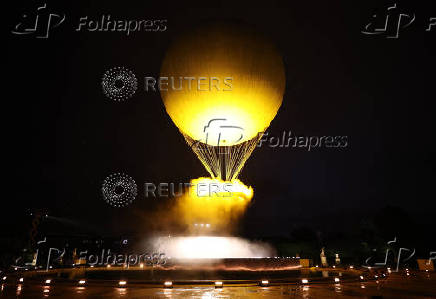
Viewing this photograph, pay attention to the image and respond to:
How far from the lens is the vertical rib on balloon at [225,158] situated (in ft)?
76.0

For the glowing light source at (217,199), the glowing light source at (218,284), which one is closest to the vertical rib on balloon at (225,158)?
the glowing light source at (217,199)

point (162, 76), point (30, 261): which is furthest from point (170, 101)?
point (30, 261)

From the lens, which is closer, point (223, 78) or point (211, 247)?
point (223, 78)

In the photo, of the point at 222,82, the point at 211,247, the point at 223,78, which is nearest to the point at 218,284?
the point at 211,247

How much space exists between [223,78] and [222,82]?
225 millimetres

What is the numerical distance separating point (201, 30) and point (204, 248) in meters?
14.2

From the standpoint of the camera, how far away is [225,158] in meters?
23.2

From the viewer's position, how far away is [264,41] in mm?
20172

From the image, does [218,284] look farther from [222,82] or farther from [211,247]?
[222,82]

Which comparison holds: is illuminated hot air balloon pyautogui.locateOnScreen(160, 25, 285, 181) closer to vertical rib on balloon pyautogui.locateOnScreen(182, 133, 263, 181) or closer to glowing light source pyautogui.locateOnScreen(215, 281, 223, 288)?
vertical rib on balloon pyautogui.locateOnScreen(182, 133, 263, 181)

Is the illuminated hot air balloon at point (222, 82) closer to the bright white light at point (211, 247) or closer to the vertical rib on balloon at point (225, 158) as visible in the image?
the vertical rib on balloon at point (225, 158)

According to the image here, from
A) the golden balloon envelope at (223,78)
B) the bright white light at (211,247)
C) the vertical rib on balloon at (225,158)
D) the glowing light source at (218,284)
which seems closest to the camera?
the glowing light source at (218,284)

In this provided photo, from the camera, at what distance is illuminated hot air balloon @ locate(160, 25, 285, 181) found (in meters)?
19.0

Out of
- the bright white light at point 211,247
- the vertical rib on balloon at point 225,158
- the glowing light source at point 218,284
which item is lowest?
the glowing light source at point 218,284
